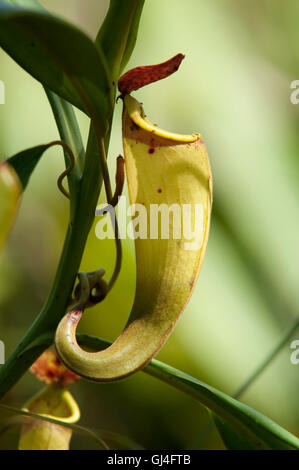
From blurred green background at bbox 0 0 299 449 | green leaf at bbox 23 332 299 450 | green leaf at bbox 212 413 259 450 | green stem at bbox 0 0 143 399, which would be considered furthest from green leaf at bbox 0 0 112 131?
blurred green background at bbox 0 0 299 449

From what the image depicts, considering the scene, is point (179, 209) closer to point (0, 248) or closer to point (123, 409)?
point (0, 248)

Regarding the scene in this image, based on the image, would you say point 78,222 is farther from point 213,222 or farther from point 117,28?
point 213,222

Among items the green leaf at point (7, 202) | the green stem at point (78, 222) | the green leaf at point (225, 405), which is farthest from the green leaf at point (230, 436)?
the green leaf at point (7, 202)

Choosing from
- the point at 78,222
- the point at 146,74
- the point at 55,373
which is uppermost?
the point at 146,74

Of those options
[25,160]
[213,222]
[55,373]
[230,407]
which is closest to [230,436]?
[230,407]

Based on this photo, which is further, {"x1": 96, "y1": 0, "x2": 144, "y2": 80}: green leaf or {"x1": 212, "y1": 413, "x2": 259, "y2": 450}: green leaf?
{"x1": 212, "y1": 413, "x2": 259, "y2": 450}: green leaf

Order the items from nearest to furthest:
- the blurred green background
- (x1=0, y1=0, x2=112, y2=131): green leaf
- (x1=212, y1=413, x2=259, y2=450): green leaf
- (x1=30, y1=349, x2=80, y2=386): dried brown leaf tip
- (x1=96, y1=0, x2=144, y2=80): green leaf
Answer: (x1=0, y1=0, x2=112, y2=131): green leaf, (x1=96, y1=0, x2=144, y2=80): green leaf, (x1=212, y1=413, x2=259, y2=450): green leaf, (x1=30, y1=349, x2=80, y2=386): dried brown leaf tip, the blurred green background

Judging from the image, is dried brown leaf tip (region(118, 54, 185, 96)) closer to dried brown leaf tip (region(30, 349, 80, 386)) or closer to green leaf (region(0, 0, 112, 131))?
green leaf (region(0, 0, 112, 131))
